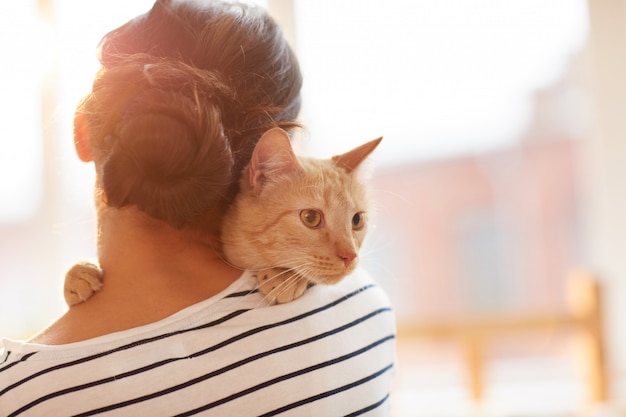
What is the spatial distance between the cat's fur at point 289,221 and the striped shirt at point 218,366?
0.26 feet

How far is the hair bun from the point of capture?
0.74 metres

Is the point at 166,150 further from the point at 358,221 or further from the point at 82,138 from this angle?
the point at 358,221

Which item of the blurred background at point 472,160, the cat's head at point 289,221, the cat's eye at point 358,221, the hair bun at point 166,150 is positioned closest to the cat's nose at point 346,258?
the cat's head at point 289,221

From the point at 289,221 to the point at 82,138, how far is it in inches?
13.1

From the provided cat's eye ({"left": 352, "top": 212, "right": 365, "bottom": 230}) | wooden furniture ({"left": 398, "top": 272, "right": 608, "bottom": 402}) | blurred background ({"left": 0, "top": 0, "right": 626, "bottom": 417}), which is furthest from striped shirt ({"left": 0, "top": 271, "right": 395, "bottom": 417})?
wooden furniture ({"left": 398, "top": 272, "right": 608, "bottom": 402})

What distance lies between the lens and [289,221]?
1.00m

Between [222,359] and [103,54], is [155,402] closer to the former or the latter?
[222,359]

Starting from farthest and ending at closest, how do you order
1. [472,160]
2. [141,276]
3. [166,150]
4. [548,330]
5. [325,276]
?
[472,160] < [548,330] < [325,276] < [141,276] < [166,150]

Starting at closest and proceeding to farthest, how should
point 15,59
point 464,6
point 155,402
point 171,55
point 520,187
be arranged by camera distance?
point 155,402
point 171,55
point 464,6
point 15,59
point 520,187

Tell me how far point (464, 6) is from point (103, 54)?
7.20ft

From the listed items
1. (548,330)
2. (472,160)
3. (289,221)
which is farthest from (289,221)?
(472,160)

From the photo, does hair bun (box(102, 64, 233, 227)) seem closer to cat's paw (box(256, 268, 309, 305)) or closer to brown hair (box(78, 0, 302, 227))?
brown hair (box(78, 0, 302, 227))

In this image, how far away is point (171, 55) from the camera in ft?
2.83

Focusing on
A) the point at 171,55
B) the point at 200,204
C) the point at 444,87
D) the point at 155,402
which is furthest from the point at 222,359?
the point at 444,87
